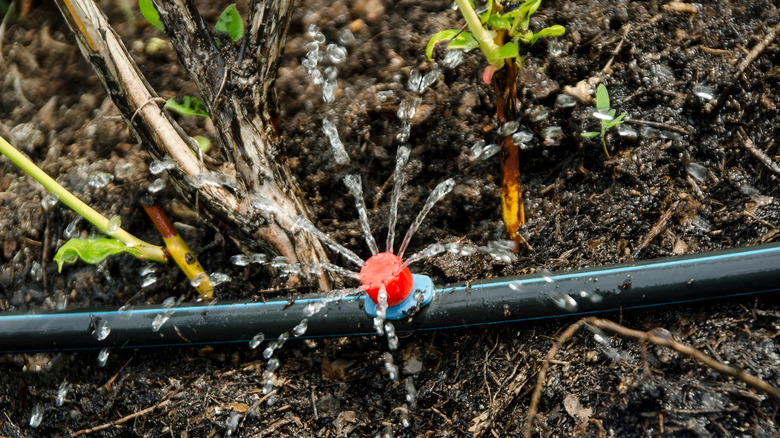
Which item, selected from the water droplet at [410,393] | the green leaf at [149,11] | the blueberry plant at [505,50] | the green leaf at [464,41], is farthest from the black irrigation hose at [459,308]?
the green leaf at [149,11]

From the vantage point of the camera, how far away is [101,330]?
4.65 feet

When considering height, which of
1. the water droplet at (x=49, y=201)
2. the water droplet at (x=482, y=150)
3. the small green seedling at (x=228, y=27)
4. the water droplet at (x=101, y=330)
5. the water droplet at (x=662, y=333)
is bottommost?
the water droplet at (x=662, y=333)

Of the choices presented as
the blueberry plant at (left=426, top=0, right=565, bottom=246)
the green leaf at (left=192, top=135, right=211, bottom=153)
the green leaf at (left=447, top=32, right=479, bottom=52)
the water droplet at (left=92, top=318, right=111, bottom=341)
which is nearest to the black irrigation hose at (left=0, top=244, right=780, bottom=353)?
the water droplet at (left=92, top=318, right=111, bottom=341)

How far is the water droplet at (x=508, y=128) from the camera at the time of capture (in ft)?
4.64

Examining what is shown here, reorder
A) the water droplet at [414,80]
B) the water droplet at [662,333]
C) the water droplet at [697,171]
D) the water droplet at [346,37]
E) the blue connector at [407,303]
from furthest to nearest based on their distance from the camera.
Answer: the water droplet at [346,37]
the water droplet at [414,80]
the water droplet at [697,171]
the blue connector at [407,303]
the water droplet at [662,333]

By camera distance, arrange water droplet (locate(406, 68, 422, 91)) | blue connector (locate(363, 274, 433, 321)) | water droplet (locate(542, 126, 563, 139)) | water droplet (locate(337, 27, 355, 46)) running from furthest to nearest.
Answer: water droplet (locate(337, 27, 355, 46)), water droplet (locate(406, 68, 422, 91)), water droplet (locate(542, 126, 563, 139)), blue connector (locate(363, 274, 433, 321))

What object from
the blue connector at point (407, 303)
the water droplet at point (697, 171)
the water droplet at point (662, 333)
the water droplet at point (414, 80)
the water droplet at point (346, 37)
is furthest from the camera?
the water droplet at point (346, 37)

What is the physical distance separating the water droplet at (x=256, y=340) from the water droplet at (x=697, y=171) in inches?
43.1

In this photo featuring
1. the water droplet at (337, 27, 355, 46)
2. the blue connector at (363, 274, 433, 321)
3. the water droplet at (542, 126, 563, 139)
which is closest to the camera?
the blue connector at (363, 274, 433, 321)

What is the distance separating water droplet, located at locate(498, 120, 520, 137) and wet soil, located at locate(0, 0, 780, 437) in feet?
0.38

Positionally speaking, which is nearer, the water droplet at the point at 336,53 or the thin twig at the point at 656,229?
the thin twig at the point at 656,229

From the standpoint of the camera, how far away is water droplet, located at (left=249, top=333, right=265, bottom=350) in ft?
4.54

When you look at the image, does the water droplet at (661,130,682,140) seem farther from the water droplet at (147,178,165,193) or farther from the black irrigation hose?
the water droplet at (147,178,165,193)

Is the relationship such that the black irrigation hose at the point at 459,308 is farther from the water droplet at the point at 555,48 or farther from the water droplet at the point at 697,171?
the water droplet at the point at 555,48
